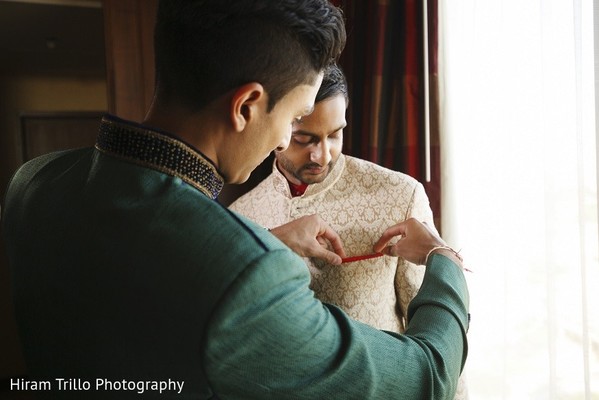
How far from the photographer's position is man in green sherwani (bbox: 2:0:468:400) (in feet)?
2.11

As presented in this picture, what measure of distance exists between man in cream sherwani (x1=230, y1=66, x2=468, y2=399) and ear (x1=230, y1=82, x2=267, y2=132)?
73cm

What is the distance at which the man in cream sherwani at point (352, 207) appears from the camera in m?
1.46

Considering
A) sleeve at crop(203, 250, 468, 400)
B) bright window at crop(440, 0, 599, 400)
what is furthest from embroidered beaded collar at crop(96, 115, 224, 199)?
bright window at crop(440, 0, 599, 400)

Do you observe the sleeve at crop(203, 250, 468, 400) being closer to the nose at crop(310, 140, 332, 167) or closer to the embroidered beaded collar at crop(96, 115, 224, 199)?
the embroidered beaded collar at crop(96, 115, 224, 199)

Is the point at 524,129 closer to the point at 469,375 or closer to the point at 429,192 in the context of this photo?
the point at 429,192

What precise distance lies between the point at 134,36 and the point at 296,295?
2.51 m

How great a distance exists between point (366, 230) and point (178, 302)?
0.91m

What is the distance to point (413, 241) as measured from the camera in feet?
4.17

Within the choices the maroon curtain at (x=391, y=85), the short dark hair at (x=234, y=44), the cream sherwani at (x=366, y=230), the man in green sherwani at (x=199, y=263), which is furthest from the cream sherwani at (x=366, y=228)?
the short dark hair at (x=234, y=44)

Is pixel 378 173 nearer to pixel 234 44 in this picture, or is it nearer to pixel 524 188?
pixel 524 188

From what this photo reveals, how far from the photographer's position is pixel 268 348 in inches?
25.5

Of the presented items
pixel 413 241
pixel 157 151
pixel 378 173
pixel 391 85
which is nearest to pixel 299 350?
pixel 157 151

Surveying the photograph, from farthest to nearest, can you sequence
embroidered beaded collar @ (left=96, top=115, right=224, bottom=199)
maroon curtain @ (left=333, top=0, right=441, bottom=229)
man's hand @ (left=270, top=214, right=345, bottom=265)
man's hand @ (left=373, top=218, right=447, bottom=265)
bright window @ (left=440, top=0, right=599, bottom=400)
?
1. maroon curtain @ (left=333, top=0, right=441, bottom=229)
2. bright window @ (left=440, top=0, right=599, bottom=400)
3. man's hand @ (left=270, top=214, right=345, bottom=265)
4. man's hand @ (left=373, top=218, right=447, bottom=265)
5. embroidered beaded collar @ (left=96, top=115, right=224, bottom=199)

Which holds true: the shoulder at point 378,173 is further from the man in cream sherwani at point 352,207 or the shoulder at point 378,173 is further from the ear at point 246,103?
the ear at point 246,103
